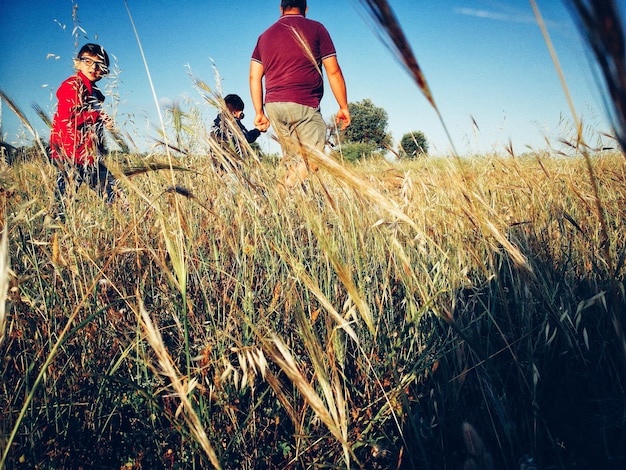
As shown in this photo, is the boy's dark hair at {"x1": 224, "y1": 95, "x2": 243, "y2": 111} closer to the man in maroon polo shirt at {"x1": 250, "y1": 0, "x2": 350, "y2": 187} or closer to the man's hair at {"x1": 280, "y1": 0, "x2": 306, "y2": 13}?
the man in maroon polo shirt at {"x1": 250, "y1": 0, "x2": 350, "y2": 187}

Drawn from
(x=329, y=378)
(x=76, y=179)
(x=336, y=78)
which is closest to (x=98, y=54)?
(x=76, y=179)

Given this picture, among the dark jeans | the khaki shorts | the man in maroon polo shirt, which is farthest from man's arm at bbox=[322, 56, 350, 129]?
the dark jeans

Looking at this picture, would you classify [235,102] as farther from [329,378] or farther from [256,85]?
[329,378]

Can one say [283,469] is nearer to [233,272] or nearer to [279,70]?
[233,272]

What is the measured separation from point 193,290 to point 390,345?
74cm

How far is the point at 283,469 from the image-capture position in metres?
0.84

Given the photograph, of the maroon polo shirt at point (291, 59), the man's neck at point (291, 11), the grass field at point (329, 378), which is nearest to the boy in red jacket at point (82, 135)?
the grass field at point (329, 378)

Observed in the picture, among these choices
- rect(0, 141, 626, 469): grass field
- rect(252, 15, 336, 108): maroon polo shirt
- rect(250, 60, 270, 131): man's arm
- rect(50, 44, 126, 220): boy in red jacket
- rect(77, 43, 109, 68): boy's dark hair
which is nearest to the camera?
rect(0, 141, 626, 469): grass field

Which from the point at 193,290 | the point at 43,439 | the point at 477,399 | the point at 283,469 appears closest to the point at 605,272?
the point at 477,399

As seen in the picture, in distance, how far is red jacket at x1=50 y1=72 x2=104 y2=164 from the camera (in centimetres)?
189

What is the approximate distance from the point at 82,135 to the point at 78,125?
1.20ft

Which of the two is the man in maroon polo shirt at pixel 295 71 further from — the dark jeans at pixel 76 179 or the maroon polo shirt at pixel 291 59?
the dark jeans at pixel 76 179

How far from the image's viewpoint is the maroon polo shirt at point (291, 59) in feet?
12.1

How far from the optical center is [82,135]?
2123 mm
